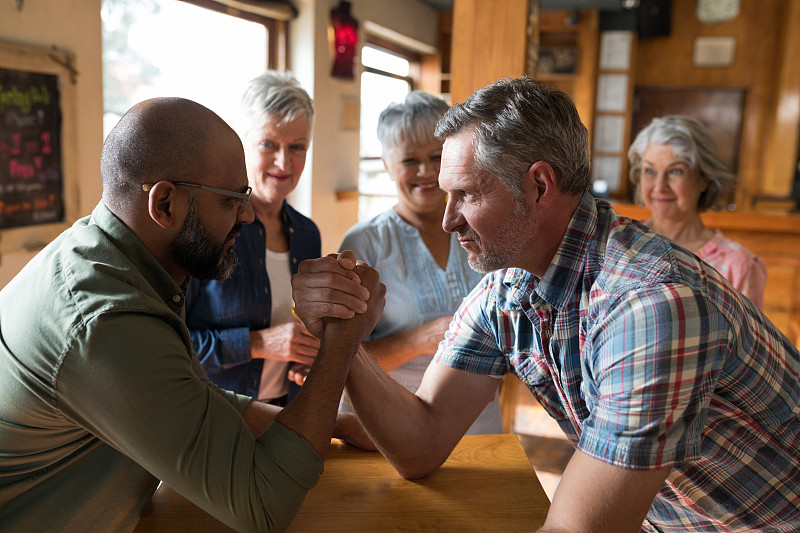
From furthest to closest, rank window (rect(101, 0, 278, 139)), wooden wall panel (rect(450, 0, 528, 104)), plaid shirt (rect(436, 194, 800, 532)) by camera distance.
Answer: window (rect(101, 0, 278, 139))
wooden wall panel (rect(450, 0, 528, 104))
plaid shirt (rect(436, 194, 800, 532))

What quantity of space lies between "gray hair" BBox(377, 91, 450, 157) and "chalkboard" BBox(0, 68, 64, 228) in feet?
6.04

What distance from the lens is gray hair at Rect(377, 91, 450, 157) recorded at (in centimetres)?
211

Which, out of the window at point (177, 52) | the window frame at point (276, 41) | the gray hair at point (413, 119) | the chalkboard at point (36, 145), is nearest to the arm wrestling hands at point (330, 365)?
the gray hair at point (413, 119)

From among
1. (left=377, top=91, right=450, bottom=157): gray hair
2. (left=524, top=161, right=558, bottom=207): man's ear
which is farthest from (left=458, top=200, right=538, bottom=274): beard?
(left=377, top=91, right=450, bottom=157): gray hair

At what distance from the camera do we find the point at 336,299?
1.36 metres

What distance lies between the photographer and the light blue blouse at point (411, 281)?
206 cm

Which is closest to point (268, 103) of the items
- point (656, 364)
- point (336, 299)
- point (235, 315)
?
point (235, 315)

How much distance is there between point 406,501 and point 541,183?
0.65 metres

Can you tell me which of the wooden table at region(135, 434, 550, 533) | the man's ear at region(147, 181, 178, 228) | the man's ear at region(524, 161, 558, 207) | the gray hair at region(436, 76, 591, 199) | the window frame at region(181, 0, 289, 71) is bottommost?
the wooden table at region(135, 434, 550, 533)

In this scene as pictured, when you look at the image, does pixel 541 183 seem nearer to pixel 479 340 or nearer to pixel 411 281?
pixel 479 340

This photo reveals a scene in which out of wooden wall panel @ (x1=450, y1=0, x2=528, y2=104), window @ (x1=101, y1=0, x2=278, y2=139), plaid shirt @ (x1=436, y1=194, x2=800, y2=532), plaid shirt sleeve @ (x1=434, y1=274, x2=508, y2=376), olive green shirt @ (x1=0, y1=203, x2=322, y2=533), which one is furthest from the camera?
window @ (x1=101, y1=0, x2=278, y2=139)

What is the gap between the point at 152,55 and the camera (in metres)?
4.24

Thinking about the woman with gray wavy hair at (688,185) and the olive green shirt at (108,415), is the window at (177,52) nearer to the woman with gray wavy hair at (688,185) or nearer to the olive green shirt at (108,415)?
the woman with gray wavy hair at (688,185)

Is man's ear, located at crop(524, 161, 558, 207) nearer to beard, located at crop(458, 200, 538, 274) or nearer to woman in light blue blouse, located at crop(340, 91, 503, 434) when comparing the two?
beard, located at crop(458, 200, 538, 274)
